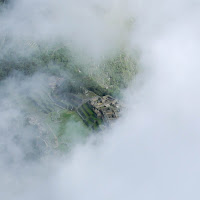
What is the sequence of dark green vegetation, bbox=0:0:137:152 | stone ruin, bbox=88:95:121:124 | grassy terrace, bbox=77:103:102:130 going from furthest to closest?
stone ruin, bbox=88:95:121:124 < grassy terrace, bbox=77:103:102:130 < dark green vegetation, bbox=0:0:137:152

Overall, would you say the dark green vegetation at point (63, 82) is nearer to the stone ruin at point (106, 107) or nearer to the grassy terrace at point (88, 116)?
the grassy terrace at point (88, 116)

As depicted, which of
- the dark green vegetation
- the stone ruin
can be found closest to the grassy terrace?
the dark green vegetation

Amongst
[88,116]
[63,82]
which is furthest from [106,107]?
[63,82]

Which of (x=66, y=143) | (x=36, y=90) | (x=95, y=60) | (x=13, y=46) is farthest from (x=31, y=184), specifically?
(x=13, y=46)

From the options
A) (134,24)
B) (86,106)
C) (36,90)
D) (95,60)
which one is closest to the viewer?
(86,106)

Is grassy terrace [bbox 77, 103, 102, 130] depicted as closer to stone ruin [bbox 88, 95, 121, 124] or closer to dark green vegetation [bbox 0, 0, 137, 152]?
dark green vegetation [bbox 0, 0, 137, 152]

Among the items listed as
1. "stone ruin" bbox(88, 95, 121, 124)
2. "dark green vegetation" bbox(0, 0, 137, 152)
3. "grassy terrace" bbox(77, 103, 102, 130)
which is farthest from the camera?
"stone ruin" bbox(88, 95, 121, 124)

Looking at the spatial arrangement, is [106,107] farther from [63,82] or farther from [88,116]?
[63,82]

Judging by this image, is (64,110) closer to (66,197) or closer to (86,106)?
(86,106)

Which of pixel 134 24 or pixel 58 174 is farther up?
pixel 134 24

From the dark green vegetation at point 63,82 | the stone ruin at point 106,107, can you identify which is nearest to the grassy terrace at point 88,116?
the dark green vegetation at point 63,82

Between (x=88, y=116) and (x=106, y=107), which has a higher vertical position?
(x=106, y=107)
